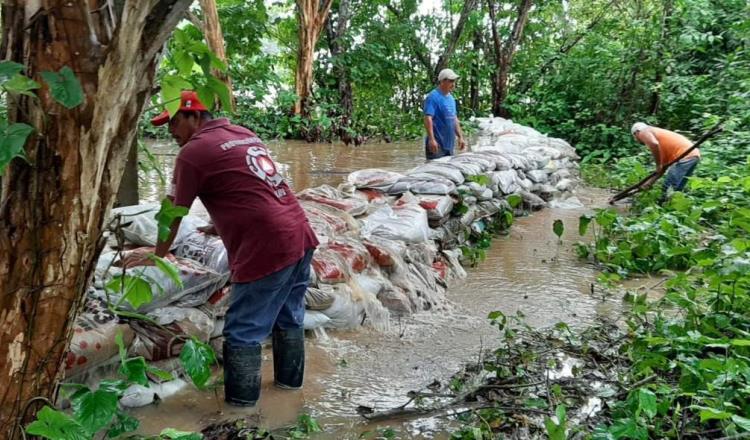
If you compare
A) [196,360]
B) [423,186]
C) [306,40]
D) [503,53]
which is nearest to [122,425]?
[196,360]

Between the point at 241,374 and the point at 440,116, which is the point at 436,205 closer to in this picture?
the point at 440,116

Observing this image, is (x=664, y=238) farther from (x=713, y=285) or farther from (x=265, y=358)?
(x=265, y=358)

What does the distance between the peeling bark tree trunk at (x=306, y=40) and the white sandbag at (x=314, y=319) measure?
850 centimetres

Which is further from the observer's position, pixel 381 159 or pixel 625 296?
pixel 381 159

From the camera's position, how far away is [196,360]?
1.93 meters

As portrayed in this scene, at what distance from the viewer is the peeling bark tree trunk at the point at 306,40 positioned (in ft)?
35.8

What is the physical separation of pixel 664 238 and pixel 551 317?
4.48ft

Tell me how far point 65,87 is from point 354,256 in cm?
265

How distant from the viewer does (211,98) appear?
5.52ft

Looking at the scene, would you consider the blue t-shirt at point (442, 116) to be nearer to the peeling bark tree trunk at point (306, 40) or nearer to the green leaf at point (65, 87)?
the peeling bark tree trunk at point (306, 40)

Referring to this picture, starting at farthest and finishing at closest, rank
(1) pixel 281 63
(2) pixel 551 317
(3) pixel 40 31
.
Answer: (1) pixel 281 63
(2) pixel 551 317
(3) pixel 40 31

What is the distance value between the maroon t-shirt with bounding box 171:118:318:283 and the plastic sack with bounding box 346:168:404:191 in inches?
108

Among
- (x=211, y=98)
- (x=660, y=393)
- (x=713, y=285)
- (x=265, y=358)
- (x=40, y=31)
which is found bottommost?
(x=265, y=358)

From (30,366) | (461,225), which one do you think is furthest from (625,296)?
(30,366)
